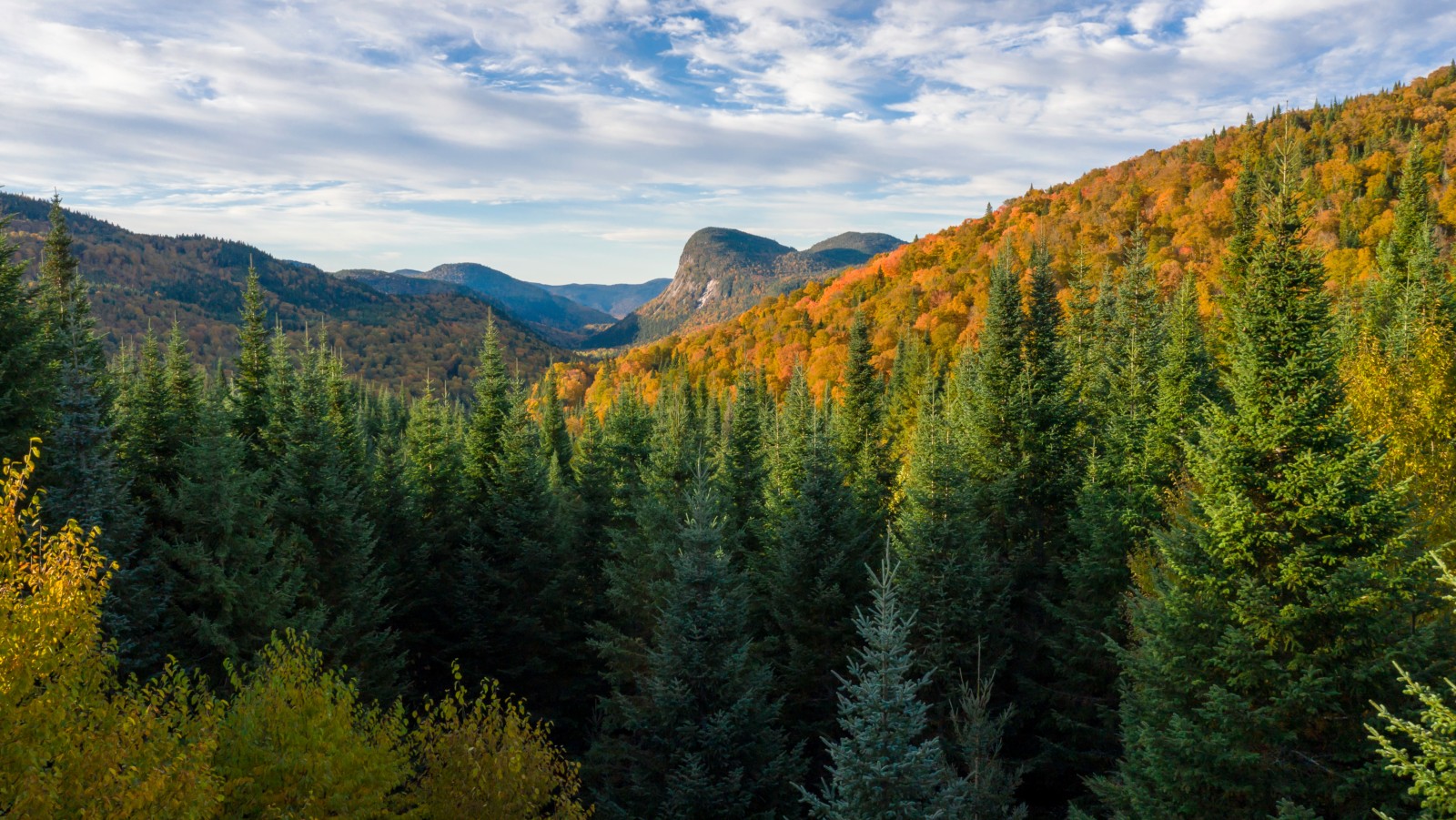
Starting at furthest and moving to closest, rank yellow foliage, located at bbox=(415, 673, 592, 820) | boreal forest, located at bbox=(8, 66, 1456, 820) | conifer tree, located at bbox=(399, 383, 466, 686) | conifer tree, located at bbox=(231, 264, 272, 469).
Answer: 1. conifer tree, located at bbox=(399, 383, 466, 686)
2. conifer tree, located at bbox=(231, 264, 272, 469)
3. yellow foliage, located at bbox=(415, 673, 592, 820)
4. boreal forest, located at bbox=(8, 66, 1456, 820)

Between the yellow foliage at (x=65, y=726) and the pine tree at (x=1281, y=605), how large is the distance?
13.5 metres

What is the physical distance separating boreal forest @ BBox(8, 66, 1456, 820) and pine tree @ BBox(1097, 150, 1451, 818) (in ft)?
0.24

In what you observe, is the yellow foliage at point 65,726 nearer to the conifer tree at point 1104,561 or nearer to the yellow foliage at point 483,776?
the yellow foliage at point 483,776

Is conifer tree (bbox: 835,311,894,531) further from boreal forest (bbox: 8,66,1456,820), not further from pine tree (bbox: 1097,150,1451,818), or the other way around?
pine tree (bbox: 1097,150,1451,818)

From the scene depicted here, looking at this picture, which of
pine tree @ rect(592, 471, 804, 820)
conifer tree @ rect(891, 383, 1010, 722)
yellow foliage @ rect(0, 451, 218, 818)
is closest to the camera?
yellow foliage @ rect(0, 451, 218, 818)

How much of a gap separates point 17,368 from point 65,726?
409 inches

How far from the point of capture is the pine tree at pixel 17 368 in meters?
14.3

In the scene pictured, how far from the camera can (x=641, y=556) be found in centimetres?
2189

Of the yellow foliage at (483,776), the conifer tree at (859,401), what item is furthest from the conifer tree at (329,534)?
the conifer tree at (859,401)

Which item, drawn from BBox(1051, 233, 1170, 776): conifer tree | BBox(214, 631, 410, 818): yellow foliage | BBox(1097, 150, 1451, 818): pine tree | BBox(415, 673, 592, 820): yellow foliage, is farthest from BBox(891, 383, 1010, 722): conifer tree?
BBox(214, 631, 410, 818): yellow foliage

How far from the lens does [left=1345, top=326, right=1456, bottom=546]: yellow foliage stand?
747 inches

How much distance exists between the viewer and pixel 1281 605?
11.5m

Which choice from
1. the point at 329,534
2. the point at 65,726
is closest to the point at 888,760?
the point at 65,726

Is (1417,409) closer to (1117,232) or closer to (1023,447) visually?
(1023,447)
